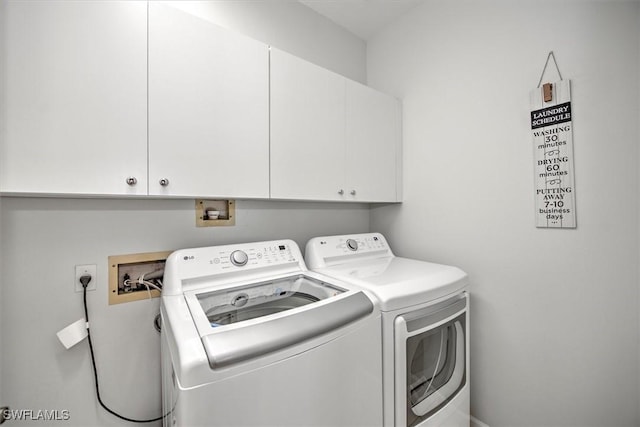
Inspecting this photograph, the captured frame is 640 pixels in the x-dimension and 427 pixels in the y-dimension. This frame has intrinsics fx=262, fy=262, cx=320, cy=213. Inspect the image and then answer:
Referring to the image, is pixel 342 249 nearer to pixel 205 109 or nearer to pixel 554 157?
pixel 205 109

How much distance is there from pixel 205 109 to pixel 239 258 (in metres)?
0.70

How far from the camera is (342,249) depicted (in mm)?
1661

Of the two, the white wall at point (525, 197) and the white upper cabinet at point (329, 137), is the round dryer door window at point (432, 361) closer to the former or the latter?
the white wall at point (525, 197)

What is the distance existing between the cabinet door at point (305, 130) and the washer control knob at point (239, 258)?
34 cm

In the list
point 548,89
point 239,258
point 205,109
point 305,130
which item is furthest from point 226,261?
point 548,89

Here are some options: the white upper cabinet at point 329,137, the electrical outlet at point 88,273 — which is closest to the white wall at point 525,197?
the white upper cabinet at point 329,137

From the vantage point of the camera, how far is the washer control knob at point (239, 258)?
129 cm

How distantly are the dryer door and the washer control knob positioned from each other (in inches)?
29.8

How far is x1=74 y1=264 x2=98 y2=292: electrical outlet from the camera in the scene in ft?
3.61

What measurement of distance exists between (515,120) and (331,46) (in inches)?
53.1

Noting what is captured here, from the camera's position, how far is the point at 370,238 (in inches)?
72.7

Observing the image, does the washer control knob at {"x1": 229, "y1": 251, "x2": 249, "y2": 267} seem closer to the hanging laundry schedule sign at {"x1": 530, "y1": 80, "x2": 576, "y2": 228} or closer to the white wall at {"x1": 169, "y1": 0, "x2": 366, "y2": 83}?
the white wall at {"x1": 169, "y1": 0, "x2": 366, "y2": 83}

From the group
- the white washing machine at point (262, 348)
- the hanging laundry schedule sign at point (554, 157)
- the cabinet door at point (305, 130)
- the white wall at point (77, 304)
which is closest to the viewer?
the white washing machine at point (262, 348)

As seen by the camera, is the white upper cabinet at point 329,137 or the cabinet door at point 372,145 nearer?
the white upper cabinet at point 329,137
